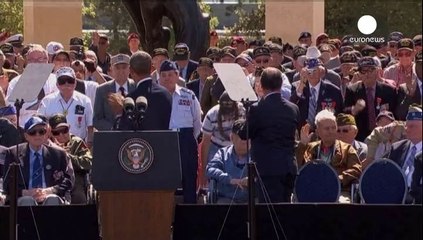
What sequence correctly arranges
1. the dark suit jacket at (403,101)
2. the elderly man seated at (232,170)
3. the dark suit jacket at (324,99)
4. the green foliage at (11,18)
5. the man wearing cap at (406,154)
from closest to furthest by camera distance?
the man wearing cap at (406,154) → the elderly man seated at (232,170) → the dark suit jacket at (403,101) → the dark suit jacket at (324,99) → the green foliage at (11,18)

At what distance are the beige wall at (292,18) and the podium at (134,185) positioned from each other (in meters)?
15.3

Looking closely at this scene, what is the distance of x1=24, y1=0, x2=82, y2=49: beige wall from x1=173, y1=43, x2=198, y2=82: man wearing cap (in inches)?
398

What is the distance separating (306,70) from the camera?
13742 millimetres

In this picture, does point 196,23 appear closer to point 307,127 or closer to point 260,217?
point 307,127

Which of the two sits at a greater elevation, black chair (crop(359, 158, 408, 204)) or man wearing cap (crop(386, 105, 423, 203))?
man wearing cap (crop(386, 105, 423, 203))

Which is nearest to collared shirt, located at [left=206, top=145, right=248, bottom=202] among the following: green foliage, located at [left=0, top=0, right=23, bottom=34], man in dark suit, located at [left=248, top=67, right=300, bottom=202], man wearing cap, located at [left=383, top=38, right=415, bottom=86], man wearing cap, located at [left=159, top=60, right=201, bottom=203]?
man in dark suit, located at [left=248, top=67, right=300, bottom=202]

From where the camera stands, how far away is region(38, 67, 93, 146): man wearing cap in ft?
43.3

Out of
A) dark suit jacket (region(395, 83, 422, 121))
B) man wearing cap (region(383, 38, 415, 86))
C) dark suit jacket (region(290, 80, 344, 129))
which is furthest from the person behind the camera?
man wearing cap (region(383, 38, 415, 86))

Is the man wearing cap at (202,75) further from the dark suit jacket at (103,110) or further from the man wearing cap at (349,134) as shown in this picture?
the man wearing cap at (349,134)

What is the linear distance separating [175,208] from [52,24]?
15.9 m

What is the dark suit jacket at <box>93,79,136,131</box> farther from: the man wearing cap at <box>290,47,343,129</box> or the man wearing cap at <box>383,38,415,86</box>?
the man wearing cap at <box>383,38,415,86</box>

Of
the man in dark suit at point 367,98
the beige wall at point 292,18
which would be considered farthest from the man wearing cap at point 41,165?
the beige wall at point 292,18

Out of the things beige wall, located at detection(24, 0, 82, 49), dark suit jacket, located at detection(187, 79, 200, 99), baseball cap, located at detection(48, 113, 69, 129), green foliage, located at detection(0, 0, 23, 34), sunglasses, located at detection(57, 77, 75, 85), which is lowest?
baseball cap, located at detection(48, 113, 69, 129)

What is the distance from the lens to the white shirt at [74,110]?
13234 millimetres
